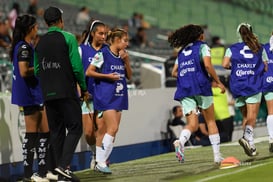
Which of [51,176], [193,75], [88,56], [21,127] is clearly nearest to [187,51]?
[193,75]

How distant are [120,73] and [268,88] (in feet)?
9.30

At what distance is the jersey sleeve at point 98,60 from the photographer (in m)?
10.7

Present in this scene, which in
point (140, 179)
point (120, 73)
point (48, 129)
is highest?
point (120, 73)

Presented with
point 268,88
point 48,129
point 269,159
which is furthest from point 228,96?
point 48,129

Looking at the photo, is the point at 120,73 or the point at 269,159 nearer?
the point at 120,73

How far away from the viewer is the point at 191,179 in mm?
9734

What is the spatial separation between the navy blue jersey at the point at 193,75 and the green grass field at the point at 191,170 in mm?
987

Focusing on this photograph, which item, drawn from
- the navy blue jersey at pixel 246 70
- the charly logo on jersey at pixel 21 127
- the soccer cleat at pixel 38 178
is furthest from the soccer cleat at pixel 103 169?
the charly logo on jersey at pixel 21 127

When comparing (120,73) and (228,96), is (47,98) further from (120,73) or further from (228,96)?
(228,96)

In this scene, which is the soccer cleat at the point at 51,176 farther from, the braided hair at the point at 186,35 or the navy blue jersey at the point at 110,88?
the braided hair at the point at 186,35

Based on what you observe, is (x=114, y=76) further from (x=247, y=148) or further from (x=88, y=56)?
(x=247, y=148)

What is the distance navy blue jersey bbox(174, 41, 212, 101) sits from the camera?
10852 mm

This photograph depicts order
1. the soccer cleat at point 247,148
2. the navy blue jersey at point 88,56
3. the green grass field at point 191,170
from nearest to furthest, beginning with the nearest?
1. the green grass field at point 191,170
2. the navy blue jersey at point 88,56
3. the soccer cleat at point 247,148

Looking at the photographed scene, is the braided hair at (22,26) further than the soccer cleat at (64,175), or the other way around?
the braided hair at (22,26)
